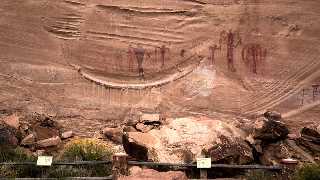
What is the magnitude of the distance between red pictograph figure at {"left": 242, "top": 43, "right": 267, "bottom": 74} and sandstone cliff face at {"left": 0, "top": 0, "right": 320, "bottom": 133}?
15mm

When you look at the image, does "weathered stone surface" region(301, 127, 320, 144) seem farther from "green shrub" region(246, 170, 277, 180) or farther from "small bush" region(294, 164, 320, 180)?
"small bush" region(294, 164, 320, 180)

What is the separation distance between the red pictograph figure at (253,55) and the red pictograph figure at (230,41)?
0.16 metres

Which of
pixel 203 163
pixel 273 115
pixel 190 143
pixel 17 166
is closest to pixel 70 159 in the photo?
pixel 17 166

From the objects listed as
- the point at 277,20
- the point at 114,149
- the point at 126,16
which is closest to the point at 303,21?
Result: the point at 277,20

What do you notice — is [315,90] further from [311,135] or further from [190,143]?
[190,143]

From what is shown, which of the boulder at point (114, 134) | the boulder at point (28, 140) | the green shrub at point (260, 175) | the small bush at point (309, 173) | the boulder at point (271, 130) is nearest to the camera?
the small bush at point (309, 173)

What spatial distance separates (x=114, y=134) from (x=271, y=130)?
228cm

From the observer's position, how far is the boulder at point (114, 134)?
33.0ft

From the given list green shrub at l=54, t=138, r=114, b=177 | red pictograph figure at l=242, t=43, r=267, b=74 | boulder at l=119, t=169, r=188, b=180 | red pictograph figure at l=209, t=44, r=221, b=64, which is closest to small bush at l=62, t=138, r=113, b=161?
green shrub at l=54, t=138, r=114, b=177

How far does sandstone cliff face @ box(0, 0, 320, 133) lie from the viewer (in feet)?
33.8

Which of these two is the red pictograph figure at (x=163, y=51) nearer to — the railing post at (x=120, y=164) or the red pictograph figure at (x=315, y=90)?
the railing post at (x=120, y=164)

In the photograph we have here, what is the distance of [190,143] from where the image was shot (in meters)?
9.49

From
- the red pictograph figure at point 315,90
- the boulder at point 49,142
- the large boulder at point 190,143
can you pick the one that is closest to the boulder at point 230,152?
the large boulder at point 190,143

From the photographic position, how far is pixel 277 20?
1041 centimetres
